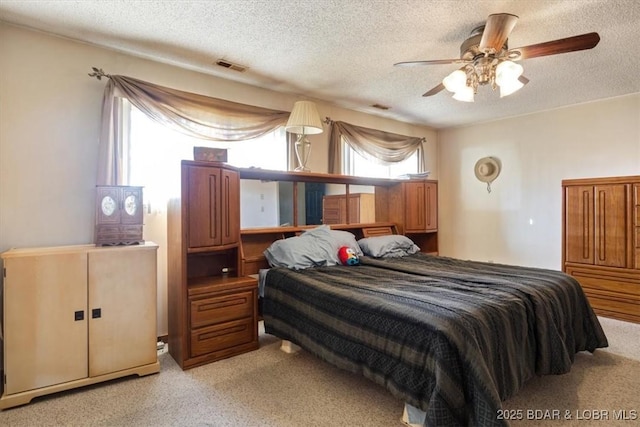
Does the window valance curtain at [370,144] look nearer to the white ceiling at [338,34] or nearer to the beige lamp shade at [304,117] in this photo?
the white ceiling at [338,34]

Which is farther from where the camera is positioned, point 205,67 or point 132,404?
point 205,67

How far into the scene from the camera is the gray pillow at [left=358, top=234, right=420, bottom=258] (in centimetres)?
361

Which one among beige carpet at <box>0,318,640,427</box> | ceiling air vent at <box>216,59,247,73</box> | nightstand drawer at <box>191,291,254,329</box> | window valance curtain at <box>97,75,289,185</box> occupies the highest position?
ceiling air vent at <box>216,59,247,73</box>

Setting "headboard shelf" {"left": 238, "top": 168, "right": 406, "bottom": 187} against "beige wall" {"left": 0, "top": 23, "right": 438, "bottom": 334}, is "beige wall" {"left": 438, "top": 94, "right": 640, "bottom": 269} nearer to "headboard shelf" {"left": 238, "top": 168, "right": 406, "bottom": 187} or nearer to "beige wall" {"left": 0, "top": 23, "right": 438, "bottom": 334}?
"headboard shelf" {"left": 238, "top": 168, "right": 406, "bottom": 187}

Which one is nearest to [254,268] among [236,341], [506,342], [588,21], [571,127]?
[236,341]

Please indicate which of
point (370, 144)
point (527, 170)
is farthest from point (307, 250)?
point (527, 170)

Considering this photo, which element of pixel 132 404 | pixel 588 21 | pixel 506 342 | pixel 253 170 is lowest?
pixel 132 404

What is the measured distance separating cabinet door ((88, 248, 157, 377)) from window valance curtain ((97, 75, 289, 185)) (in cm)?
72

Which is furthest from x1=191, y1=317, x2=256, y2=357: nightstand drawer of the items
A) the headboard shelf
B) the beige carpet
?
the headboard shelf

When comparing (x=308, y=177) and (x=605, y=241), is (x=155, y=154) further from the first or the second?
(x=605, y=241)

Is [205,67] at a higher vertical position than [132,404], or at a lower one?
higher

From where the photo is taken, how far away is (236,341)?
279 centimetres

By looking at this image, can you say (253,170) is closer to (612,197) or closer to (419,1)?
(419,1)

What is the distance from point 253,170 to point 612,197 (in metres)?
3.84
